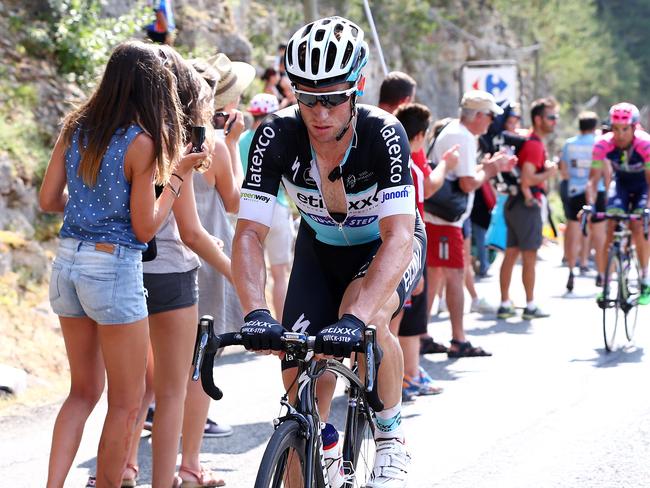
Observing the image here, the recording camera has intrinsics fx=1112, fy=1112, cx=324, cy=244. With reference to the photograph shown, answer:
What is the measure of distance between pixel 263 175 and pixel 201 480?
86.3 inches

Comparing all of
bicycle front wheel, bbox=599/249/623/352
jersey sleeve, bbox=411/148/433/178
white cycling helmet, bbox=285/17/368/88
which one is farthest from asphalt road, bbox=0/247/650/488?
white cycling helmet, bbox=285/17/368/88

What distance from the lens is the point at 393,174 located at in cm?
448

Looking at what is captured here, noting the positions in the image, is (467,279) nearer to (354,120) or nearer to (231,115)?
(231,115)

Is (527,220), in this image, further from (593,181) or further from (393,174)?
(393,174)

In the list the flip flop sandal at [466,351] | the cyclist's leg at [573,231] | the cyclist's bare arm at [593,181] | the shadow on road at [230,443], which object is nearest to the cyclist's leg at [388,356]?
the shadow on road at [230,443]

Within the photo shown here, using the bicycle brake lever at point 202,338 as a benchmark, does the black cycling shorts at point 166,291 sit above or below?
below

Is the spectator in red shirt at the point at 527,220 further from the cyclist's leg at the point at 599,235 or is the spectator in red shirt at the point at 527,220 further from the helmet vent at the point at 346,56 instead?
the helmet vent at the point at 346,56

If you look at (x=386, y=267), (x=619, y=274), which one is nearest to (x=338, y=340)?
(x=386, y=267)

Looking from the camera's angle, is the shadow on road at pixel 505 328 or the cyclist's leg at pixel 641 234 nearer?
the cyclist's leg at pixel 641 234

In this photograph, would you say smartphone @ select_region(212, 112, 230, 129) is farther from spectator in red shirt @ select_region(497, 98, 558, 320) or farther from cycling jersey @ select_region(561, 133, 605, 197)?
cycling jersey @ select_region(561, 133, 605, 197)

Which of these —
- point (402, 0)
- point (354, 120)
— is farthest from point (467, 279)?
point (402, 0)

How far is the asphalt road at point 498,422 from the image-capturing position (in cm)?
631

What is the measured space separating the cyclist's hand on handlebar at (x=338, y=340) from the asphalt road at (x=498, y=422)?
2.57m

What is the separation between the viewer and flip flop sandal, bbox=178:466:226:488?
19.7ft
